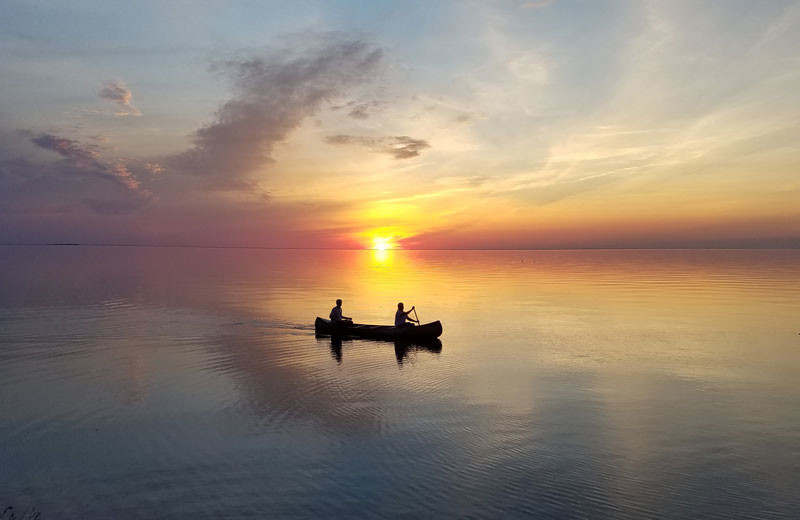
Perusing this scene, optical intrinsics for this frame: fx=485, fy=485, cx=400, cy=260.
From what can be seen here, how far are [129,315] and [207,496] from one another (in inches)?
1205

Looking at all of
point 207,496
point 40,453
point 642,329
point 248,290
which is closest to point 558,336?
point 642,329

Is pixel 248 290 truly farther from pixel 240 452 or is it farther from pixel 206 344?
pixel 240 452

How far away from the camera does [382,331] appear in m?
30.2

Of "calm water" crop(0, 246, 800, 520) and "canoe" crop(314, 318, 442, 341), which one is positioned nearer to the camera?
"calm water" crop(0, 246, 800, 520)

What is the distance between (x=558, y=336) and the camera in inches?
1208

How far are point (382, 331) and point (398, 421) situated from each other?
48.6 ft

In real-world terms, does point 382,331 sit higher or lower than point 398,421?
higher

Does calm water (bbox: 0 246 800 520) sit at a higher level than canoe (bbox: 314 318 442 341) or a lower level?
lower

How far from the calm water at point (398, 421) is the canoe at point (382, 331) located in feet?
3.96

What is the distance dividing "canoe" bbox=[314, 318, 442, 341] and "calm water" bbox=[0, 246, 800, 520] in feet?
3.96

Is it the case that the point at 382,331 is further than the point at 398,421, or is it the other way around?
the point at 382,331

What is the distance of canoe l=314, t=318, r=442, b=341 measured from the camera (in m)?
28.8

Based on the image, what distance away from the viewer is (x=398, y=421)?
15.4 meters

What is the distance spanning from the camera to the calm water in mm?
10711
